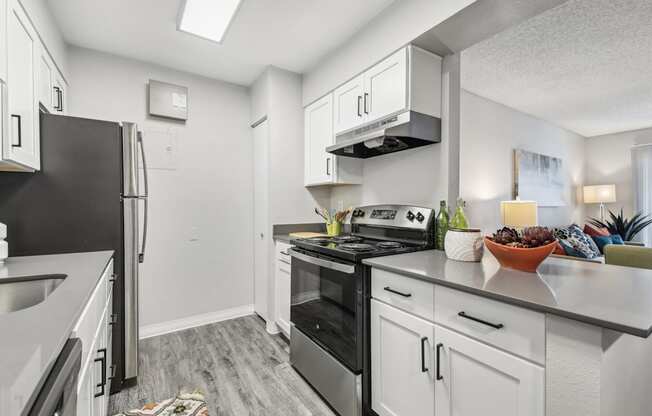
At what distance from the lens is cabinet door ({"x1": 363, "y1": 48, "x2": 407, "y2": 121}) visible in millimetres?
1820

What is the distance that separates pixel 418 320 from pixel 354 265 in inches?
16.4

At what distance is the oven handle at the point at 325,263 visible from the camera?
1.58 m

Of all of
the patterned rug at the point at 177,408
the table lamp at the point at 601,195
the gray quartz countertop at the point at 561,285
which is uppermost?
the table lamp at the point at 601,195

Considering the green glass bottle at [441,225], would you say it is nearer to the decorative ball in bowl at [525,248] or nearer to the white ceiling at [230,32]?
the decorative ball in bowl at [525,248]

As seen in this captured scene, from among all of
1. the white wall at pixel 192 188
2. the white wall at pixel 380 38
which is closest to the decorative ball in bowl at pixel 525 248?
the white wall at pixel 380 38

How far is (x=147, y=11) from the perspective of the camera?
6.59ft

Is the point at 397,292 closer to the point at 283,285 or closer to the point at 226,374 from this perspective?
the point at 283,285

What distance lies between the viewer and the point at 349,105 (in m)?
2.30

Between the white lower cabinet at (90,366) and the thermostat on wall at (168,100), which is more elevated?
the thermostat on wall at (168,100)

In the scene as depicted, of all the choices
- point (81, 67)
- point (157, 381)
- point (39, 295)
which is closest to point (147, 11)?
point (81, 67)

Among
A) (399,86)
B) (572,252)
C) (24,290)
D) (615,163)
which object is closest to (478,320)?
(399,86)

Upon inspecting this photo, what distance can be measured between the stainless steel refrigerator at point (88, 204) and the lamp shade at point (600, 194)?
22.7 ft

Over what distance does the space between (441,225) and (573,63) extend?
2.51 metres

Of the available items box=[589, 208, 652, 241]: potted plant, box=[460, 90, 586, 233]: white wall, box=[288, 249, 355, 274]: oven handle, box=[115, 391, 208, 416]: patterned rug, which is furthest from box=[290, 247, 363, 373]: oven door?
box=[589, 208, 652, 241]: potted plant
